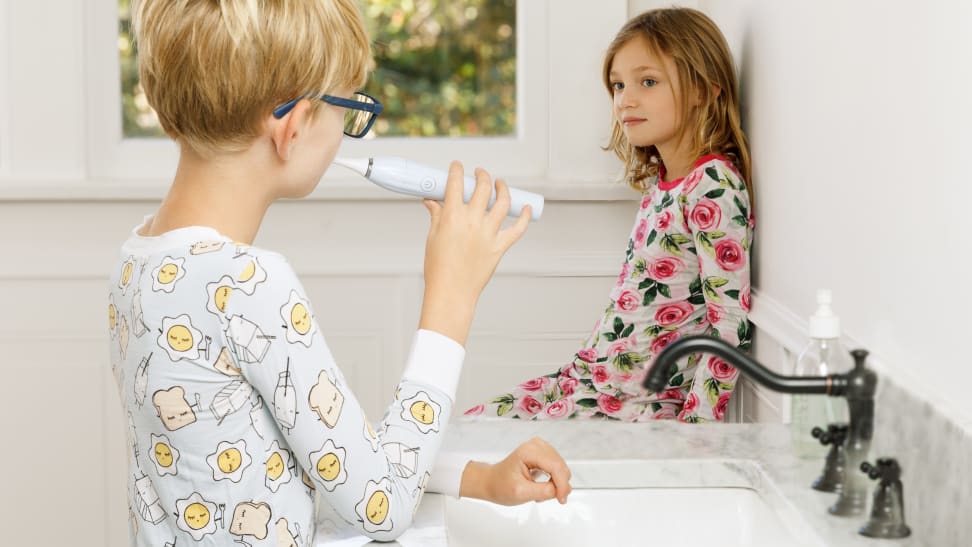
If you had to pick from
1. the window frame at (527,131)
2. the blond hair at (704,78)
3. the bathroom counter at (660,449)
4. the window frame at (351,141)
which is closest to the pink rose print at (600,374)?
the blond hair at (704,78)

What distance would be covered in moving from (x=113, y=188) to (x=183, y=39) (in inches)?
57.3

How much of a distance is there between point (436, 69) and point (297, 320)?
1.64 meters

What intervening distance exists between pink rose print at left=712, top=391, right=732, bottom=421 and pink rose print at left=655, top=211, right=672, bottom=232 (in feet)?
0.87

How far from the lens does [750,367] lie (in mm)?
777

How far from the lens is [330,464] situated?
2.97 ft

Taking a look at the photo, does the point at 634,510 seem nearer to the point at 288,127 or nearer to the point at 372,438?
the point at 372,438

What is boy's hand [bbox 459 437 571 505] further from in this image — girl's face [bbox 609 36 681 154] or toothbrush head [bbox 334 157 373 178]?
girl's face [bbox 609 36 681 154]

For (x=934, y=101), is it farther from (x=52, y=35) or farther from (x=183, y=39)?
(x=52, y=35)

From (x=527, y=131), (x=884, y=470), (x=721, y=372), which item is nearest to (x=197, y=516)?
(x=884, y=470)

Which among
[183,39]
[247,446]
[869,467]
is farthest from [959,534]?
[183,39]

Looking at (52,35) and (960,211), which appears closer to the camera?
(960,211)

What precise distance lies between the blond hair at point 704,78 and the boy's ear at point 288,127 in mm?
863

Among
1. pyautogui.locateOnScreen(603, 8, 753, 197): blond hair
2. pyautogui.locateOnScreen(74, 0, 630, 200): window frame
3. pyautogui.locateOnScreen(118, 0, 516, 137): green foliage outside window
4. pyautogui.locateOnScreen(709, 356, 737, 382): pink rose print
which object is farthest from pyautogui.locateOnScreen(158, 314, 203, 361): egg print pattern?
pyautogui.locateOnScreen(118, 0, 516, 137): green foliage outside window

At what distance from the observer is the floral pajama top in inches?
63.4
